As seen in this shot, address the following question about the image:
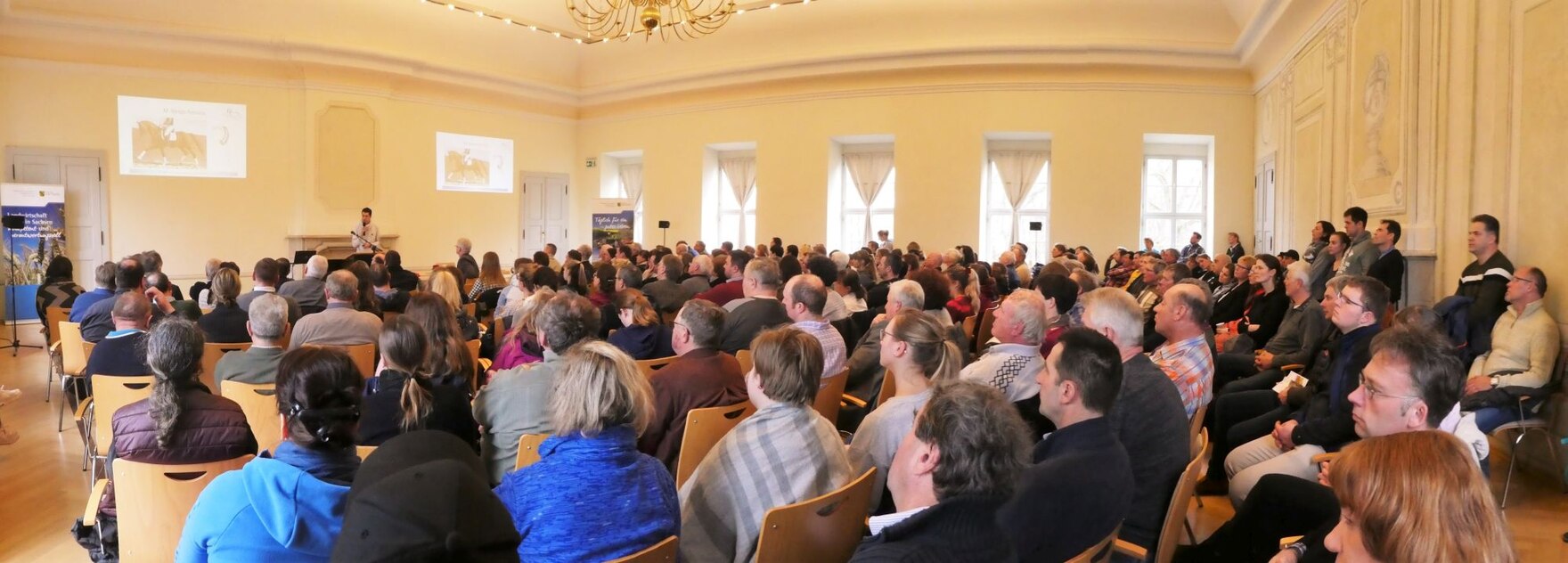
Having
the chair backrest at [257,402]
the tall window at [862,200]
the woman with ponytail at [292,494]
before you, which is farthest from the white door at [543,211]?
the woman with ponytail at [292,494]

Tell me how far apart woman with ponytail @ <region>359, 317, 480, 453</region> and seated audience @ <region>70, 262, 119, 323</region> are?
162 inches

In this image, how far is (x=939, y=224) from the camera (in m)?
13.6

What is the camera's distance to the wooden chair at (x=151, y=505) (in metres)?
2.43

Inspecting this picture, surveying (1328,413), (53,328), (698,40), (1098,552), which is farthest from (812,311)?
(698,40)

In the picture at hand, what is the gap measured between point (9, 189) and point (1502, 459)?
14744mm

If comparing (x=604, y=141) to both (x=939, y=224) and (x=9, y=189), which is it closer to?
(x=939, y=224)

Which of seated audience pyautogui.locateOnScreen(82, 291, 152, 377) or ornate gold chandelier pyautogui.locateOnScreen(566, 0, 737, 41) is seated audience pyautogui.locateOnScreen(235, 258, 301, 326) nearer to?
seated audience pyautogui.locateOnScreen(82, 291, 152, 377)

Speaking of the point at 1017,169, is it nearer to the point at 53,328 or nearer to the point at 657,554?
the point at 53,328

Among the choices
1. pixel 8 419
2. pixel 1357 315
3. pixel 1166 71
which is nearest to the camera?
pixel 1357 315

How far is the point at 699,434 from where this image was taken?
9.75 ft

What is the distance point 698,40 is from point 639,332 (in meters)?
11.2

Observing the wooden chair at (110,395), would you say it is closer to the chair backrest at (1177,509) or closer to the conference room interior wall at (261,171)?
the chair backrest at (1177,509)

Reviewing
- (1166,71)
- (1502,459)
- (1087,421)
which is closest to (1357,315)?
(1087,421)

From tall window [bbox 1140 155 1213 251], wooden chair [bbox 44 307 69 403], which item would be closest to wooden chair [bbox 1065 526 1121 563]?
wooden chair [bbox 44 307 69 403]
